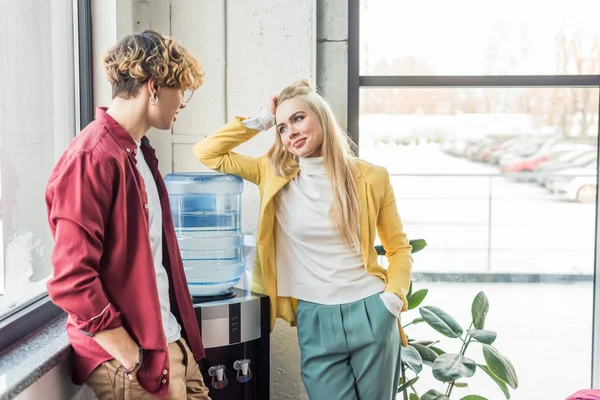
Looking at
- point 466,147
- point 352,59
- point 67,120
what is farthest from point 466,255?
point 67,120

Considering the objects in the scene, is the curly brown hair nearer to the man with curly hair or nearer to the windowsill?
the man with curly hair

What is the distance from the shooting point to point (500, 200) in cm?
314

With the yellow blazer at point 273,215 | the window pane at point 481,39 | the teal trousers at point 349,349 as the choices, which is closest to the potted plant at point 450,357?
the yellow blazer at point 273,215

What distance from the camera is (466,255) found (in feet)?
10.3

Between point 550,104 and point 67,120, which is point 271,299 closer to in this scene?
point 67,120

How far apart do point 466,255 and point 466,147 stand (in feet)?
1.69

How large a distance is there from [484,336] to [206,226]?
47.5 inches

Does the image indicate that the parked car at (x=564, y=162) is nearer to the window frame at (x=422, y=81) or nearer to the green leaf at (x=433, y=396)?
the window frame at (x=422, y=81)

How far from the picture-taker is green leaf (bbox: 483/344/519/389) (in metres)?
2.57

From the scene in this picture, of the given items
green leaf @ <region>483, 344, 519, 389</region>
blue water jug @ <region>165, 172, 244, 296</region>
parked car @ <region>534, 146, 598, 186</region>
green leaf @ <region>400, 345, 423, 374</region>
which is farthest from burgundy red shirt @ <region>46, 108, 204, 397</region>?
parked car @ <region>534, 146, 598, 186</region>

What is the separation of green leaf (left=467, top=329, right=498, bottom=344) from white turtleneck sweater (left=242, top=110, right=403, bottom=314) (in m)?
0.57

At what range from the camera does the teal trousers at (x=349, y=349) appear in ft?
7.32

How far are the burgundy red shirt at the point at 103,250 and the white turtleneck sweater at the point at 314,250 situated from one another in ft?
2.43

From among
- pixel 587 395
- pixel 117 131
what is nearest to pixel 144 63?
pixel 117 131
